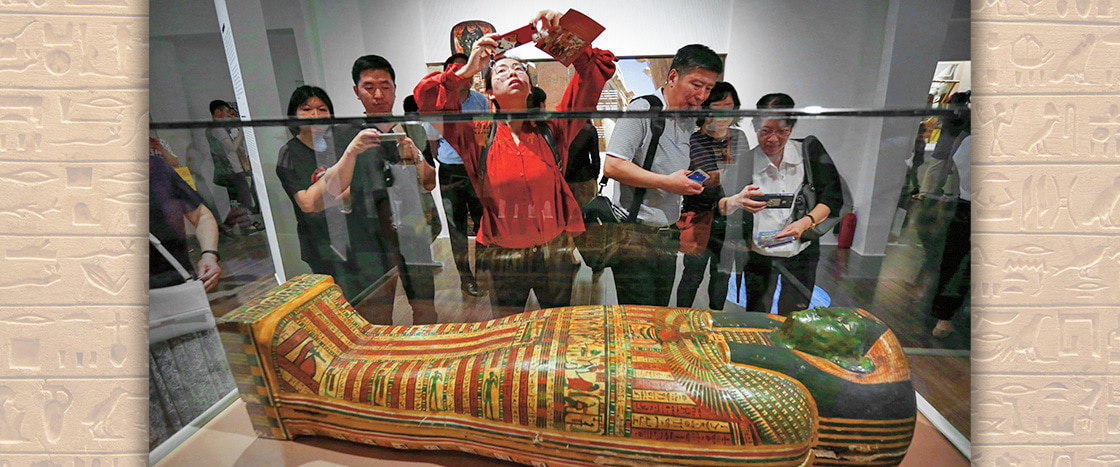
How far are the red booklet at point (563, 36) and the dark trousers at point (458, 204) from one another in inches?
14.7

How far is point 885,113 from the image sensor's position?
0.99 metres

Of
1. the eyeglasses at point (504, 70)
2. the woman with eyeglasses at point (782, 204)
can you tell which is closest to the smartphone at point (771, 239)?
the woman with eyeglasses at point (782, 204)

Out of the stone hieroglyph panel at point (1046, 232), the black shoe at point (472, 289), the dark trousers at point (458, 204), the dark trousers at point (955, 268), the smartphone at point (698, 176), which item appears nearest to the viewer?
the stone hieroglyph panel at point (1046, 232)

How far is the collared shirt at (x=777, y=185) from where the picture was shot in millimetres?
1070

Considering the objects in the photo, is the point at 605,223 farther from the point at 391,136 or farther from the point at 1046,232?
the point at 1046,232

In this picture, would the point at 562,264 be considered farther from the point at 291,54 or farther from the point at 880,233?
the point at 291,54

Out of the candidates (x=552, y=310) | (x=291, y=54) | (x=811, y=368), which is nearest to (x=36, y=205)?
(x=291, y=54)

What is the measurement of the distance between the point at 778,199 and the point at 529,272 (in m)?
0.79

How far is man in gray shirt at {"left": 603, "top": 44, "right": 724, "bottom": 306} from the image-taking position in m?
1.09

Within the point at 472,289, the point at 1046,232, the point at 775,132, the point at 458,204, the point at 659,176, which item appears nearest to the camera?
the point at 1046,232

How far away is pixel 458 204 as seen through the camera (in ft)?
4.09

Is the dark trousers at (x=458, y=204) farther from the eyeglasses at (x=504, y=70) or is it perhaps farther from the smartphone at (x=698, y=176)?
the smartphone at (x=698, y=176)

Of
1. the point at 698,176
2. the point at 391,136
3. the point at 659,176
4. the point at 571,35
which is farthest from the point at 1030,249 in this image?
the point at 391,136

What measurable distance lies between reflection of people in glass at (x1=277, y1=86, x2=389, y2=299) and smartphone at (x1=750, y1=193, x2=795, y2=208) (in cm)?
114
